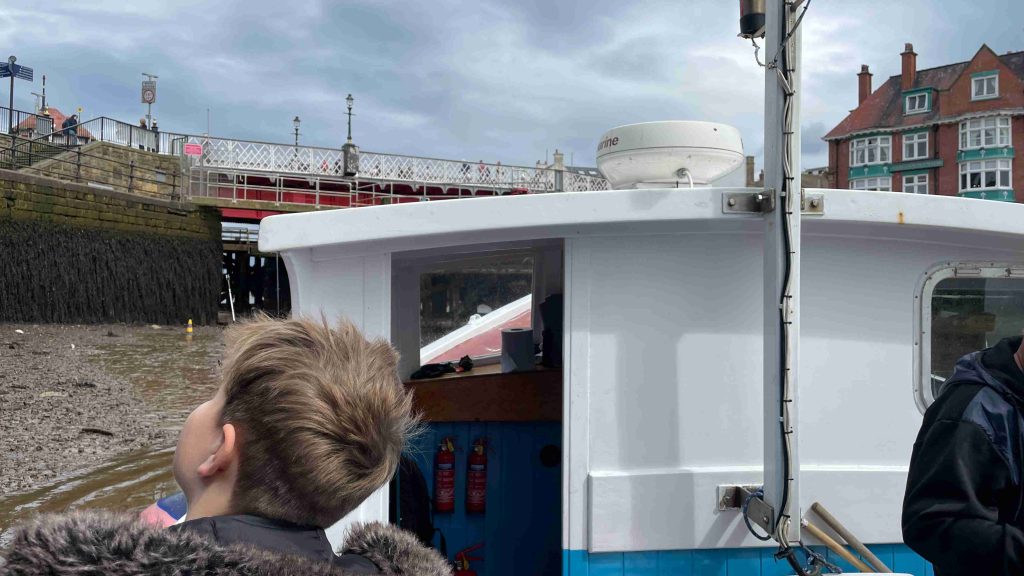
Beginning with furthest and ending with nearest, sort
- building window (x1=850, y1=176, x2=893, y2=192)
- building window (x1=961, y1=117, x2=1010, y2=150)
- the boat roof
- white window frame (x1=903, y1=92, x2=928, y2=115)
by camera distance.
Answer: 1. building window (x1=850, y1=176, x2=893, y2=192)
2. white window frame (x1=903, y1=92, x2=928, y2=115)
3. building window (x1=961, y1=117, x2=1010, y2=150)
4. the boat roof

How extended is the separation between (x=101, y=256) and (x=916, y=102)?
43.5 meters

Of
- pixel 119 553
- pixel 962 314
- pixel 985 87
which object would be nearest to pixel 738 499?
pixel 962 314

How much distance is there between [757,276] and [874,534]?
1.05 metres

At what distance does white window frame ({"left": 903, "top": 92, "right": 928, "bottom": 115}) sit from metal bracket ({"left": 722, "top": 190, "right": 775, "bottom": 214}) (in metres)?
49.0

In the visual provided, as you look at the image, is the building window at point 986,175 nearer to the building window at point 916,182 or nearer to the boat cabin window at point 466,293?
the building window at point 916,182

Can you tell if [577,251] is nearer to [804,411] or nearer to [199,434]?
[804,411]

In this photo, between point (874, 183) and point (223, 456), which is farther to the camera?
point (874, 183)

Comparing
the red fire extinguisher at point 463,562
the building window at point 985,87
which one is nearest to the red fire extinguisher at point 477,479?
the red fire extinguisher at point 463,562

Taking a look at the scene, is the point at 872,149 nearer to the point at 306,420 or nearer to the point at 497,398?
the point at 497,398

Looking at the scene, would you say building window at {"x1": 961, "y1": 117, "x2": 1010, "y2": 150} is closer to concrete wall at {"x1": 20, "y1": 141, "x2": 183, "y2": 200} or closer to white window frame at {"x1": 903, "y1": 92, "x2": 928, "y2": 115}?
white window frame at {"x1": 903, "y1": 92, "x2": 928, "y2": 115}

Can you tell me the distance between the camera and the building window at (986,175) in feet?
137

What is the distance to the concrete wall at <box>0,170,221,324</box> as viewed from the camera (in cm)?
1956

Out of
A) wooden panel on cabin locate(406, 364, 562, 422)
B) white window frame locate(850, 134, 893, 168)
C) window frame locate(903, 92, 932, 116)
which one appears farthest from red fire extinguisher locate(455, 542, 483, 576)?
window frame locate(903, 92, 932, 116)

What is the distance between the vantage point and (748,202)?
2627 millimetres
